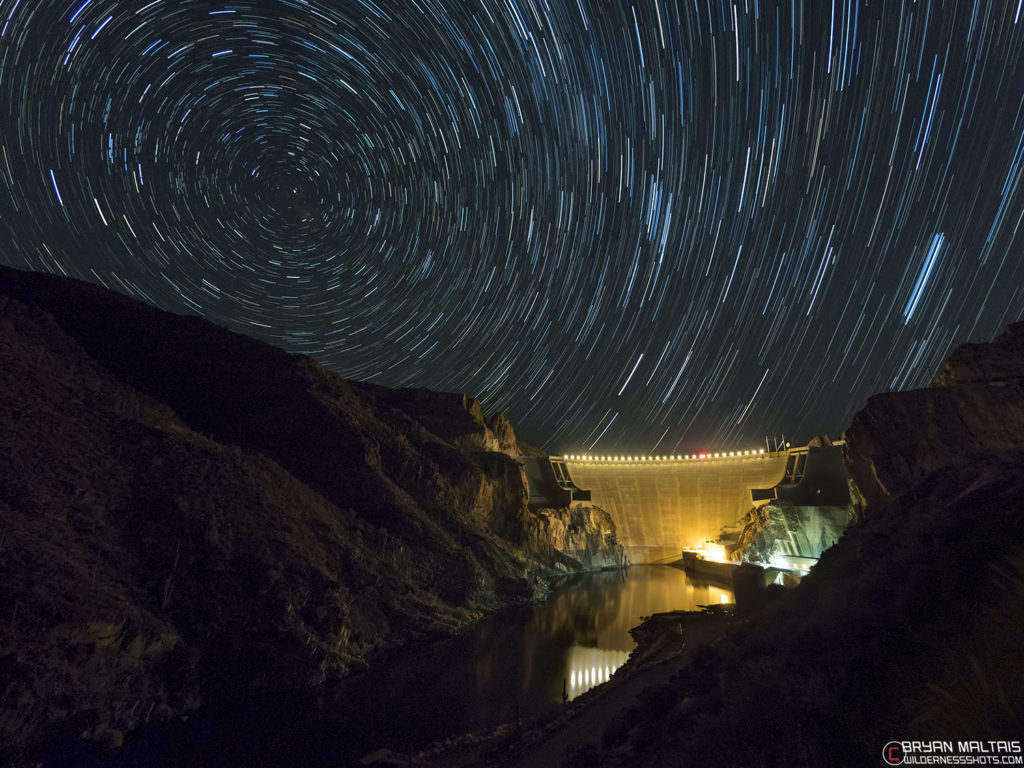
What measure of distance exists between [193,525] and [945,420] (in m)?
39.4

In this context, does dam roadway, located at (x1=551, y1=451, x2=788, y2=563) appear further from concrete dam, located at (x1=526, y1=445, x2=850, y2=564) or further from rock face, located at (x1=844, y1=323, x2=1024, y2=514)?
rock face, located at (x1=844, y1=323, x2=1024, y2=514)

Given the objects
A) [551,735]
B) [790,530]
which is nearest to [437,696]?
[551,735]

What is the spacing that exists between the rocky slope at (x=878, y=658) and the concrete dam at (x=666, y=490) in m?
52.5

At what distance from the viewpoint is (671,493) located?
263 feet

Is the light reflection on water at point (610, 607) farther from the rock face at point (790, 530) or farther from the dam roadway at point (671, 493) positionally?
the dam roadway at point (671, 493)

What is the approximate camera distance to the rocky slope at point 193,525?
16719mm

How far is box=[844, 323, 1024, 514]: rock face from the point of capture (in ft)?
89.7

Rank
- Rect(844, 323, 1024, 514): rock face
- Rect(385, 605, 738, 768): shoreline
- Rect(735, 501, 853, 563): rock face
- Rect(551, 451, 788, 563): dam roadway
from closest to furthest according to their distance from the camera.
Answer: Rect(385, 605, 738, 768): shoreline < Rect(844, 323, 1024, 514): rock face < Rect(735, 501, 853, 563): rock face < Rect(551, 451, 788, 563): dam roadway

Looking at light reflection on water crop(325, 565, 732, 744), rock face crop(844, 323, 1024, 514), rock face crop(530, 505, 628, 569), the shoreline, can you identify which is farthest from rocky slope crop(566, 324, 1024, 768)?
rock face crop(530, 505, 628, 569)

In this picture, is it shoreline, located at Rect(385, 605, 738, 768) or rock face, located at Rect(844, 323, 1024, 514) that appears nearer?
shoreline, located at Rect(385, 605, 738, 768)

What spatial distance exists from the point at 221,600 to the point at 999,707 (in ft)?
81.8

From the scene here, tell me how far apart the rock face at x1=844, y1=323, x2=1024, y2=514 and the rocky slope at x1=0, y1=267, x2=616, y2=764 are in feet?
90.9

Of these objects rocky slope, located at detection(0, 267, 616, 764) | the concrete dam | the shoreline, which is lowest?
the shoreline

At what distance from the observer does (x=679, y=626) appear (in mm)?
30516
